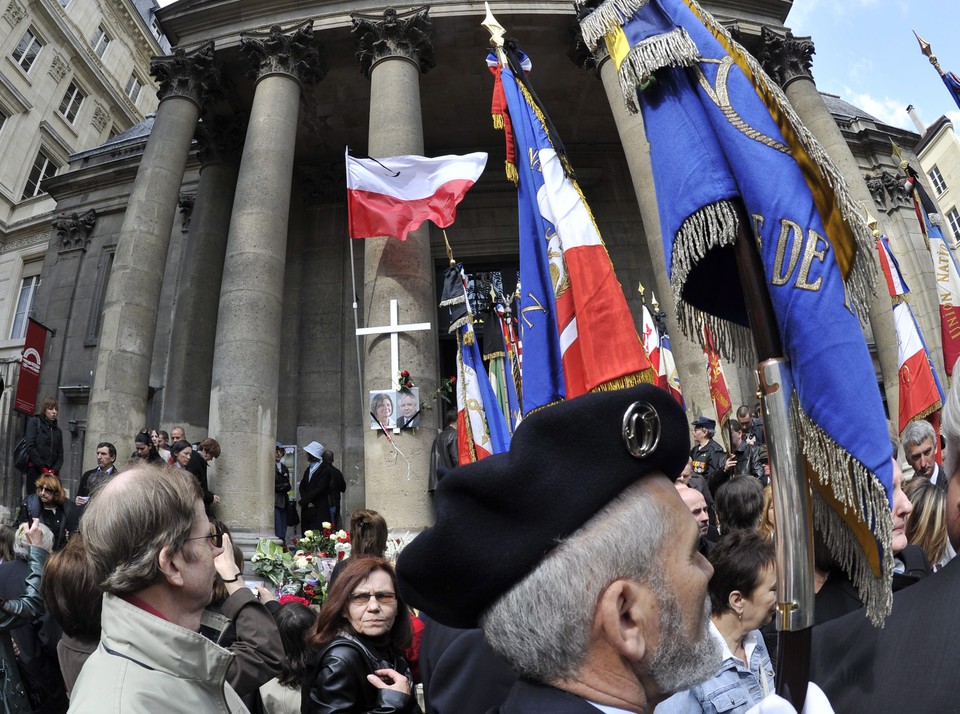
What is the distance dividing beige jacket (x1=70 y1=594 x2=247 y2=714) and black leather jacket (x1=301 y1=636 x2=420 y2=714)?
790 mm

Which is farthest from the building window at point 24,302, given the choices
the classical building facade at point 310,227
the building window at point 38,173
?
the building window at point 38,173

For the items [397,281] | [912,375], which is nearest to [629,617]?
[912,375]

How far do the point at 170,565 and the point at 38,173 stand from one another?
39229mm

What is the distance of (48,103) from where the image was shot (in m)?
33.7

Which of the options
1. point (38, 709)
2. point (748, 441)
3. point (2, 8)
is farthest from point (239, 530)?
point (2, 8)

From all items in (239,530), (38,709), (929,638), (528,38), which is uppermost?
(528,38)

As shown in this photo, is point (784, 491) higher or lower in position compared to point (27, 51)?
lower

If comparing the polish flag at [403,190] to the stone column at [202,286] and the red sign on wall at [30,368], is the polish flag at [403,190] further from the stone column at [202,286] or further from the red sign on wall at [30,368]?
the red sign on wall at [30,368]

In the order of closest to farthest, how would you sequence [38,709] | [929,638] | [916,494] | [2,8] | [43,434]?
[929,638] → [916,494] → [38,709] → [43,434] → [2,8]

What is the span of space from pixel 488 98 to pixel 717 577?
16.3 meters

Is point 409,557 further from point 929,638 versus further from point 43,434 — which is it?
point 43,434

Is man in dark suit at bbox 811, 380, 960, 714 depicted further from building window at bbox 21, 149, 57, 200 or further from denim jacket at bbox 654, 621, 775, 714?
building window at bbox 21, 149, 57, 200

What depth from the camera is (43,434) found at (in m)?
11.8

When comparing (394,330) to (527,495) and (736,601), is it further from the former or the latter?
(527,495)
